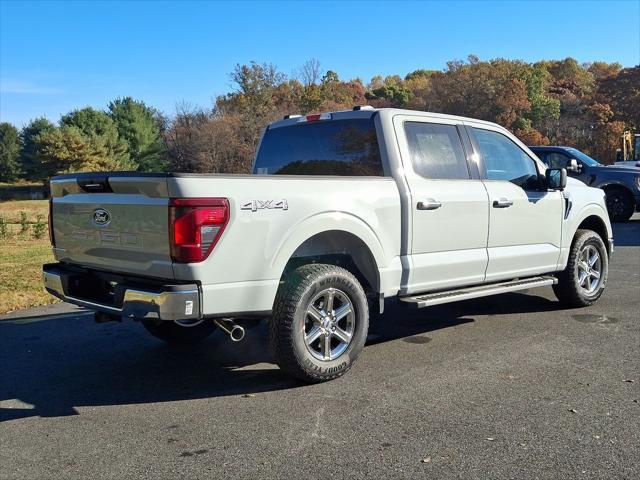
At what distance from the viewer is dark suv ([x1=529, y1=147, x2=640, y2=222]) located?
15.1 meters

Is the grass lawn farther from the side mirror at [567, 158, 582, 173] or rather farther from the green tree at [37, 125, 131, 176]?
the green tree at [37, 125, 131, 176]

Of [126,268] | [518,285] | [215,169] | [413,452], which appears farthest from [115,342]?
[215,169]

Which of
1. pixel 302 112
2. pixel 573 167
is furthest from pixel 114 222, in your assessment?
pixel 302 112

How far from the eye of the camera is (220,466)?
3160 millimetres

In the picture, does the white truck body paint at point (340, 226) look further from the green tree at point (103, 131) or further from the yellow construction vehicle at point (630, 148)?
the green tree at point (103, 131)

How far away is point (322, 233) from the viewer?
455cm

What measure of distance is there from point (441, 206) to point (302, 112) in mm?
51450

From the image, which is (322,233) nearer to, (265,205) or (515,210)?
(265,205)

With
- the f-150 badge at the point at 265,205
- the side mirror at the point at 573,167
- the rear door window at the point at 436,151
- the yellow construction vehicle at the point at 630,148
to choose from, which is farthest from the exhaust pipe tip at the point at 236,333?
the yellow construction vehicle at the point at 630,148

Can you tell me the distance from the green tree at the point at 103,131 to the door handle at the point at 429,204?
58.6 metres

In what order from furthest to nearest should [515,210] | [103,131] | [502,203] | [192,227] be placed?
[103,131]
[515,210]
[502,203]
[192,227]

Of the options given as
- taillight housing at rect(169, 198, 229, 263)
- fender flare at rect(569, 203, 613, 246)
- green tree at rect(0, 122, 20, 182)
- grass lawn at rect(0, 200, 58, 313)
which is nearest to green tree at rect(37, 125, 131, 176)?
green tree at rect(0, 122, 20, 182)

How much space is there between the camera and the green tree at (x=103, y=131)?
6078cm

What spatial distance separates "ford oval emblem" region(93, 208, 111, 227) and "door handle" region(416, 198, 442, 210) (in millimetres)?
2406
